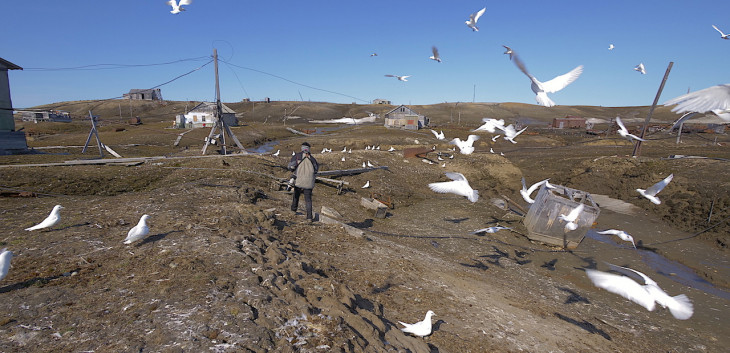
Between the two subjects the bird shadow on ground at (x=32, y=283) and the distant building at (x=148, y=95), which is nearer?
the bird shadow on ground at (x=32, y=283)

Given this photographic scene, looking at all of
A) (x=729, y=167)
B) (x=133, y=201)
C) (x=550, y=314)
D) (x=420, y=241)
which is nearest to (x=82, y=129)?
(x=133, y=201)

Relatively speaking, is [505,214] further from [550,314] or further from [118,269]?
[118,269]

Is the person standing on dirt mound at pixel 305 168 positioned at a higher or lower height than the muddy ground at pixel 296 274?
higher

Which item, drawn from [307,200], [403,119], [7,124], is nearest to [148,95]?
[403,119]

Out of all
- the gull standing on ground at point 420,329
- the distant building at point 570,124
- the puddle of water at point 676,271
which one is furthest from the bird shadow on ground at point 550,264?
the distant building at point 570,124

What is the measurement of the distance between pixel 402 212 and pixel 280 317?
1208 centimetres

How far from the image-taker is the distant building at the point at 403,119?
62.5 m

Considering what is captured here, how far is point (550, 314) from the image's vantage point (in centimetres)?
779

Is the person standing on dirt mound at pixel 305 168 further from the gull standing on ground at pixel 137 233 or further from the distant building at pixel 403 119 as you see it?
the distant building at pixel 403 119

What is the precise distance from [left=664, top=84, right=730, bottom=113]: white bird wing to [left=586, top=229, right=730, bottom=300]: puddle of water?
838 centimetres

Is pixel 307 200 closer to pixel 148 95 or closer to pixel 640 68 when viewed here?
pixel 640 68

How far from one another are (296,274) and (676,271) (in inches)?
581

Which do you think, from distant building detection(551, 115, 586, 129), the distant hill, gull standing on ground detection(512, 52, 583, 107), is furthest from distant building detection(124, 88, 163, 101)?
gull standing on ground detection(512, 52, 583, 107)

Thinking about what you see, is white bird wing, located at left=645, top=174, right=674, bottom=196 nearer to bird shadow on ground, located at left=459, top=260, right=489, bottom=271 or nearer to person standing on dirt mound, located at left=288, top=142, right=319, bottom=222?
bird shadow on ground, located at left=459, top=260, right=489, bottom=271
